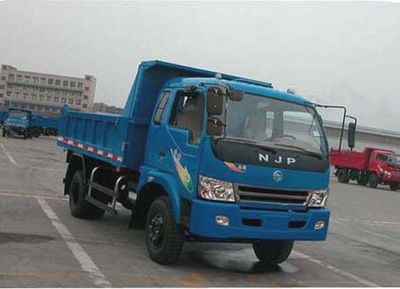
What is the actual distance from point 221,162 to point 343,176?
31.2m

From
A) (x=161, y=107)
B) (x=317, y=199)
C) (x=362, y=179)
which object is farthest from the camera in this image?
(x=362, y=179)

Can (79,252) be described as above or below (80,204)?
below

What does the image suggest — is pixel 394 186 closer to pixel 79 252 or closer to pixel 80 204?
pixel 80 204

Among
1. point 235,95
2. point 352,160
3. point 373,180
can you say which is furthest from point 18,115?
point 235,95

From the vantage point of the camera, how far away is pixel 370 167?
34.2 metres

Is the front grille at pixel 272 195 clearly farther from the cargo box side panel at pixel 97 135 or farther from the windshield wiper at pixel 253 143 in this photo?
the cargo box side panel at pixel 97 135

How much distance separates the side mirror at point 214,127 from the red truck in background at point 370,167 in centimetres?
2635

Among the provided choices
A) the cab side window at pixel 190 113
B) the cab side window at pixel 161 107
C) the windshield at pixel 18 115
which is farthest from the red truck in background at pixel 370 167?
the cab side window at pixel 190 113

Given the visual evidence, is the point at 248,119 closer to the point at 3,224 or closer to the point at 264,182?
the point at 264,182

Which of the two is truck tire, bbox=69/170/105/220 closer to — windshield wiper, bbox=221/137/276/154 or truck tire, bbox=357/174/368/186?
windshield wiper, bbox=221/137/276/154

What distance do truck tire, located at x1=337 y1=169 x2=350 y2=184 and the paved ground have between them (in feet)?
79.4

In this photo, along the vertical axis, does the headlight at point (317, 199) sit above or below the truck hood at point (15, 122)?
above

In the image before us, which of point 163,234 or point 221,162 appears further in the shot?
point 163,234

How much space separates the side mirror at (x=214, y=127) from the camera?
21.5 feet
